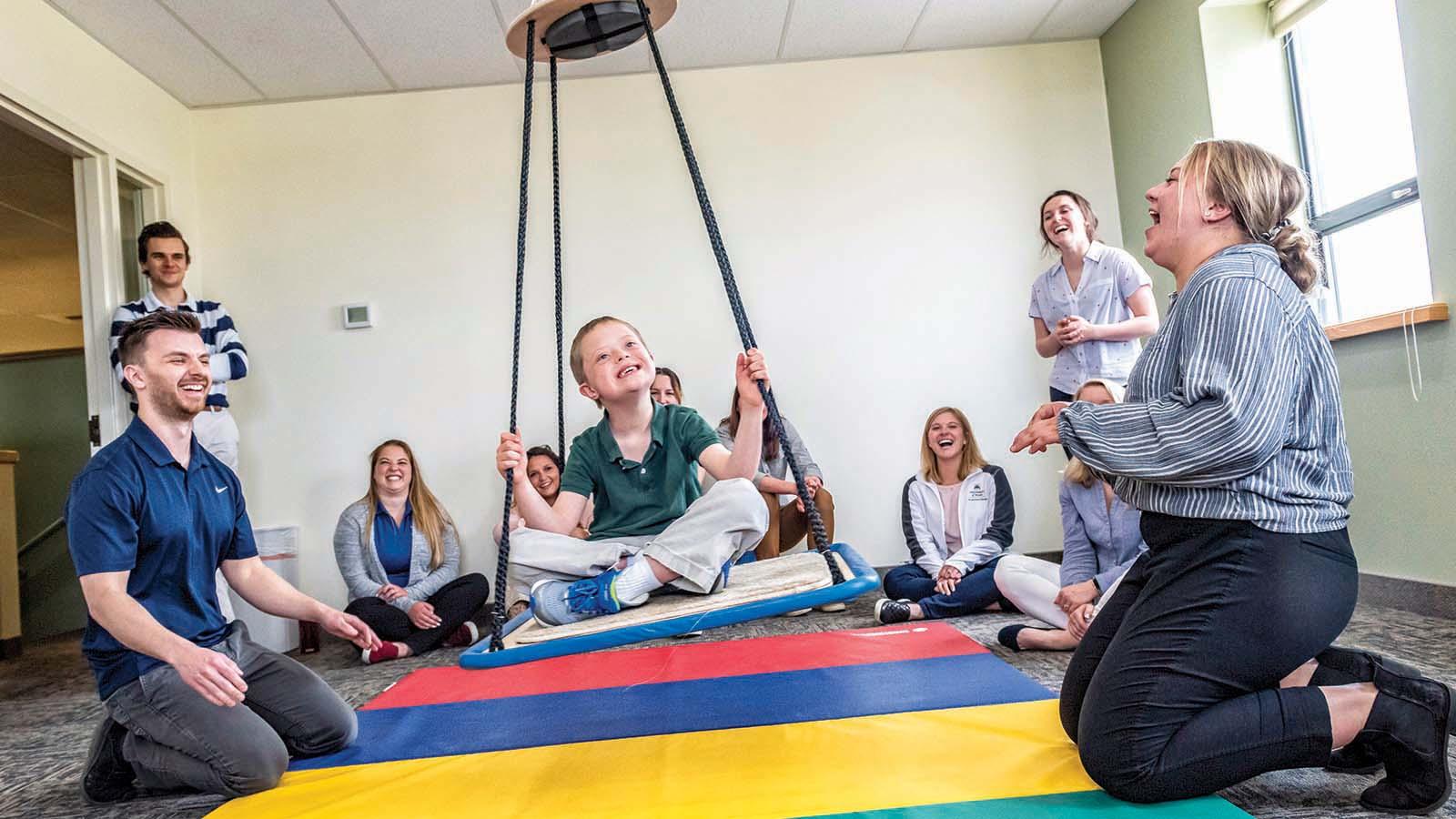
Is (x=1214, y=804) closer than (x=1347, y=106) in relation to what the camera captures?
Yes

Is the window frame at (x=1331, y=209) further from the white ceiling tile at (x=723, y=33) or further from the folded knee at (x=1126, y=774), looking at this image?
the folded knee at (x=1126, y=774)

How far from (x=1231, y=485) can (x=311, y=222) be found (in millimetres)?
4558

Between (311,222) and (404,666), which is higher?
(311,222)

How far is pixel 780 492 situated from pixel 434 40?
8.25 feet

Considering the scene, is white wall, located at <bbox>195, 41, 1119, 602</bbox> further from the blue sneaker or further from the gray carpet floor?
the blue sneaker

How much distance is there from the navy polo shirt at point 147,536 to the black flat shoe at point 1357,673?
7.02ft

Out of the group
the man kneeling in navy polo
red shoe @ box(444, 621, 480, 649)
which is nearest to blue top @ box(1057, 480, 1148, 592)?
the man kneeling in navy polo

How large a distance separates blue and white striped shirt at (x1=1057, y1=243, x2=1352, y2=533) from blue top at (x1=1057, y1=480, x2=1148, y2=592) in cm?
117

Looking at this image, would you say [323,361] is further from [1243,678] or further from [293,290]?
[1243,678]

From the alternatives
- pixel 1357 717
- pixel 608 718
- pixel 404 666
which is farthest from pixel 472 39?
pixel 1357 717

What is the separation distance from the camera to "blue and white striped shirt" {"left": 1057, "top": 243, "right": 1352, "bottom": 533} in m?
1.51

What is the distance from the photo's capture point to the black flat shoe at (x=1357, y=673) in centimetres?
157

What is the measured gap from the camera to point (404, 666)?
3592mm

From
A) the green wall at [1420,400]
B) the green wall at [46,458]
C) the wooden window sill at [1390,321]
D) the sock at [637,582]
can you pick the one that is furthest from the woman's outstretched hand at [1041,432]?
the green wall at [46,458]
